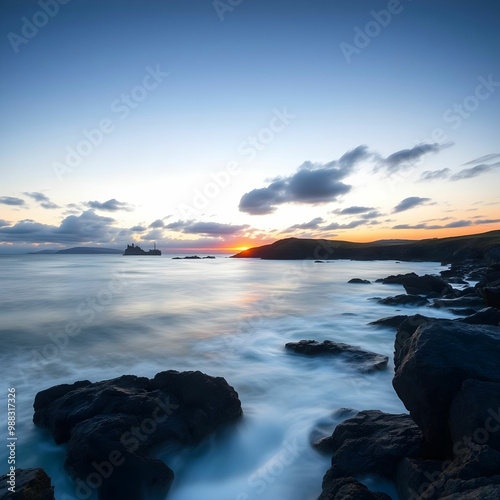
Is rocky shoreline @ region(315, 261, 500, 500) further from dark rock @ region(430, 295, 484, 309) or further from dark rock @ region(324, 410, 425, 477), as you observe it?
dark rock @ region(430, 295, 484, 309)

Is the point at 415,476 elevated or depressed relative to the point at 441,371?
depressed

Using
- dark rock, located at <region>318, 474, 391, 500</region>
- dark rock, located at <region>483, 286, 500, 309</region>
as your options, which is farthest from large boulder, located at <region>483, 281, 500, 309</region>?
dark rock, located at <region>318, 474, 391, 500</region>

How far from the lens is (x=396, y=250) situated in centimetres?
11525

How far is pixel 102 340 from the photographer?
13.5 m

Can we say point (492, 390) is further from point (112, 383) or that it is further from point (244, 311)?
point (244, 311)

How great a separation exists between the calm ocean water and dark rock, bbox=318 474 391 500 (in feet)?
1.60

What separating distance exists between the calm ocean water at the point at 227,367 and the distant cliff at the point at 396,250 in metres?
71.3

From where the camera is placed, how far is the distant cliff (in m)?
78.9

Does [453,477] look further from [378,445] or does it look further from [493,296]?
[493,296]

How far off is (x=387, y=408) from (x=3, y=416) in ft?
30.6

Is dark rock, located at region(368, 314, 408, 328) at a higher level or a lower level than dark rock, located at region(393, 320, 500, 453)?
lower

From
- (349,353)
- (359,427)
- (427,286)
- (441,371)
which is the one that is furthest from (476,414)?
(427,286)

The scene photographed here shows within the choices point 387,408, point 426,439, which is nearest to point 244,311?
point 387,408

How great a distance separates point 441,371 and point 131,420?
495 cm
